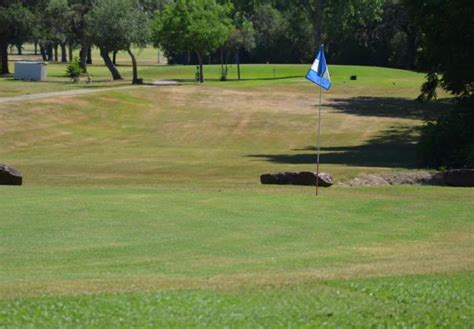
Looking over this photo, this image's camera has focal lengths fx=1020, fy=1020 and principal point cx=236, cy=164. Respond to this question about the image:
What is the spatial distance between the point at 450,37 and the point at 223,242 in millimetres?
25020

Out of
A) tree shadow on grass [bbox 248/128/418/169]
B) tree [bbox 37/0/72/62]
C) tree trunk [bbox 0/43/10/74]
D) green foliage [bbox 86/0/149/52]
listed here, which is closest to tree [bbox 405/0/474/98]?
tree shadow on grass [bbox 248/128/418/169]

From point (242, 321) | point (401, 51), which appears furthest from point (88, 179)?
point (401, 51)

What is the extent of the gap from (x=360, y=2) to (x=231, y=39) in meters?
14.7

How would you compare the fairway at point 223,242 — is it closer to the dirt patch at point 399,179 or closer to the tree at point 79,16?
the dirt patch at point 399,179

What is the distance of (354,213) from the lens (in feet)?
69.8

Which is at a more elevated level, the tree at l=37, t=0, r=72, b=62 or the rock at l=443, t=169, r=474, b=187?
the tree at l=37, t=0, r=72, b=62

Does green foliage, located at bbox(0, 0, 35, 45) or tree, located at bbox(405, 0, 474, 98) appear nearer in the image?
tree, located at bbox(405, 0, 474, 98)

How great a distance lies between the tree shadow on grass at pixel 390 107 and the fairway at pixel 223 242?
16228 millimetres

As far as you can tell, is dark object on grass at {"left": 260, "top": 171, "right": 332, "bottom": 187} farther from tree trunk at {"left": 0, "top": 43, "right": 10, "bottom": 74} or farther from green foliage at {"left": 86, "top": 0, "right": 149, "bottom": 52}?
tree trunk at {"left": 0, "top": 43, "right": 10, "bottom": 74}

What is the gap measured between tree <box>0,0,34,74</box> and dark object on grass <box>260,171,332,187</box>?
62.7 m

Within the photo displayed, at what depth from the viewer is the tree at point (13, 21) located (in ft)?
289

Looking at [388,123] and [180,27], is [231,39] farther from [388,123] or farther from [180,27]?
[388,123]

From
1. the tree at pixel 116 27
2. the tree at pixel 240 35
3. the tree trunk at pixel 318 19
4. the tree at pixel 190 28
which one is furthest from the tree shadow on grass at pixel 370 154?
the tree at pixel 240 35

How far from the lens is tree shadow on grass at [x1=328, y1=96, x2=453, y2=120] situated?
6278cm
